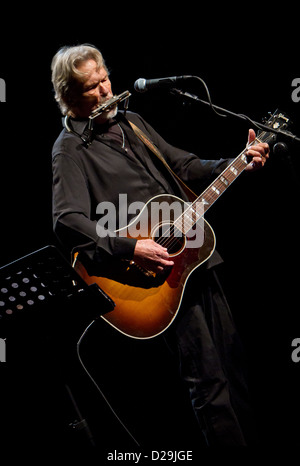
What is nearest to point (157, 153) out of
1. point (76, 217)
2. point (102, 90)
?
point (102, 90)

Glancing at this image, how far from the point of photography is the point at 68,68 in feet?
7.91

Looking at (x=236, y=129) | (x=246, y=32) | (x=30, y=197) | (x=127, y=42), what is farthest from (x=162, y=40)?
(x=30, y=197)

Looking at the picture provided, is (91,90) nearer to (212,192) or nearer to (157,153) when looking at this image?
(157,153)

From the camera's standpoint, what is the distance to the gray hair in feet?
7.89

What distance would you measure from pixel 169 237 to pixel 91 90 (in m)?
0.91

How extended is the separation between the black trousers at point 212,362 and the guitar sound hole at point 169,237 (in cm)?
19

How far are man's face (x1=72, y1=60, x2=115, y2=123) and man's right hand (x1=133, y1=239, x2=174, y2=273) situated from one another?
791 millimetres

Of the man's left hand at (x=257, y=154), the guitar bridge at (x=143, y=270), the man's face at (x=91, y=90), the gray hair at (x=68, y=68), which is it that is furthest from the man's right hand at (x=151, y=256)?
the gray hair at (x=68, y=68)

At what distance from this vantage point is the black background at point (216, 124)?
9.52 feet

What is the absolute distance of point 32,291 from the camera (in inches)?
61.2

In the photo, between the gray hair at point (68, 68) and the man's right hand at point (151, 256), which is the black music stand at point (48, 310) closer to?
the man's right hand at point (151, 256)

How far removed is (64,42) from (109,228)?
1486mm

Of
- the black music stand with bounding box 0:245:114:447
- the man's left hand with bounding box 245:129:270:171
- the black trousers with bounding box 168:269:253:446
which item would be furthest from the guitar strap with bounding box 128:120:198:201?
the black music stand with bounding box 0:245:114:447

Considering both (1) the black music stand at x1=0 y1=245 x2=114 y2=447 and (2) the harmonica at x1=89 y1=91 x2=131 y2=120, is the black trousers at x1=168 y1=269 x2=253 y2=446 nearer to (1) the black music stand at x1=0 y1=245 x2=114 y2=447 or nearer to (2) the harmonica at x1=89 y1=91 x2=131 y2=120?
(1) the black music stand at x1=0 y1=245 x2=114 y2=447
